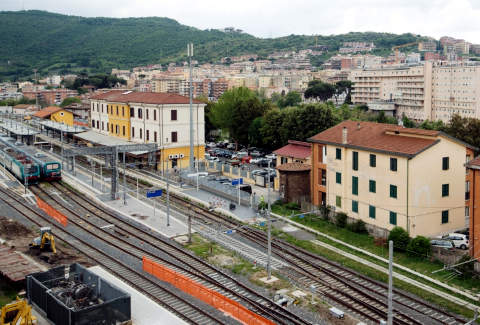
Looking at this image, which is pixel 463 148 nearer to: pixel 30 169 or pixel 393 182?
pixel 393 182

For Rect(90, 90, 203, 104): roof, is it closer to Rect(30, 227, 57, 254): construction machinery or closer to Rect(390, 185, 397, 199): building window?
Rect(30, 227, 57, 254): construction machinery

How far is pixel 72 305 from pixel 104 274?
615cm

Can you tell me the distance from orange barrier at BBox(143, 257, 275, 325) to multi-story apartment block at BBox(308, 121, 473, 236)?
1673 centimetres

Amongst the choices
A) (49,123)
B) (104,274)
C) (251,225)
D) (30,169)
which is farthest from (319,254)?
(49,123)

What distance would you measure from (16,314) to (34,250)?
11816 millimetres

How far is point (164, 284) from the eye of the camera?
89.8ft

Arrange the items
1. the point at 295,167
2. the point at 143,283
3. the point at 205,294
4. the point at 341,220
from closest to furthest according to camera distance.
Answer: the point at 205,294, the point at 143,283, the point at 341,220, the point at 295,167

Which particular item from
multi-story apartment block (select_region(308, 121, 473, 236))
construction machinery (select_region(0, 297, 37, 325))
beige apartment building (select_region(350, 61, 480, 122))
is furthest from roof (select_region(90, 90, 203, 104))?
beige apartment building (select_region(350, 61, 480, 122))

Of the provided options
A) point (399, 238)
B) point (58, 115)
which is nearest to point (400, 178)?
point (399, 238)

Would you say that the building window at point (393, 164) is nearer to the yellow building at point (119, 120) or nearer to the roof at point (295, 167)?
the roof at point (295, 167)

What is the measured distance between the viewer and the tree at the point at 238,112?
80688 mm

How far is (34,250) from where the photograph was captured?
3158 centimetres

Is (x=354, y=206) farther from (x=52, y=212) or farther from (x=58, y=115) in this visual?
(x=58, y=115)

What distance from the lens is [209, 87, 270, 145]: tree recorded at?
8069cm
